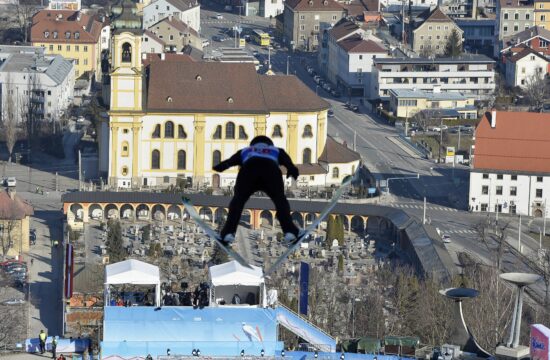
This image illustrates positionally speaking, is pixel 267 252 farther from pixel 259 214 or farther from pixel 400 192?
pixel 400 192

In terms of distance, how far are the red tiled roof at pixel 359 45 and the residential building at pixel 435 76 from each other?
1.56 metres

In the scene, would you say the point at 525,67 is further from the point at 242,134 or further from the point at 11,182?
the point at 11,182

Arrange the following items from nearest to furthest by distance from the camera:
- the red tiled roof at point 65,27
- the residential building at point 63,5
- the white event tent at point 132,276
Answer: the white event tent at point 132,276, the red tiled roof at point 65,27, the residential building at point 63,5

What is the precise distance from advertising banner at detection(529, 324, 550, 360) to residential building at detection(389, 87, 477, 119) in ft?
155

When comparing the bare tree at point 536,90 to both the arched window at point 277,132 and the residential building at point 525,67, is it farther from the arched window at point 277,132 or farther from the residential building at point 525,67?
the arched window at point 277,132

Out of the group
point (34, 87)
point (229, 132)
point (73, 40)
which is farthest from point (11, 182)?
point (73, 40)

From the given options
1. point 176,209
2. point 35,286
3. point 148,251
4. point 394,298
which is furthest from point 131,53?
point 394,298

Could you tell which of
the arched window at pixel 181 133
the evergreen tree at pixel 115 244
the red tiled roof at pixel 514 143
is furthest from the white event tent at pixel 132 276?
the arched window at pixel 181 133

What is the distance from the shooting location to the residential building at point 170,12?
94.3m

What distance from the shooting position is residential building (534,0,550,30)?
3812 inches

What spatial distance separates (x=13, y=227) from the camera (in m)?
55.9

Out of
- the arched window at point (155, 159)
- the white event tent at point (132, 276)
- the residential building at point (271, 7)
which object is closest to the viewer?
the white event tent at point (132, 276)

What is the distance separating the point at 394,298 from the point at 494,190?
1674cm

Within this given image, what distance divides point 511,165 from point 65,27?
28.1 metres
